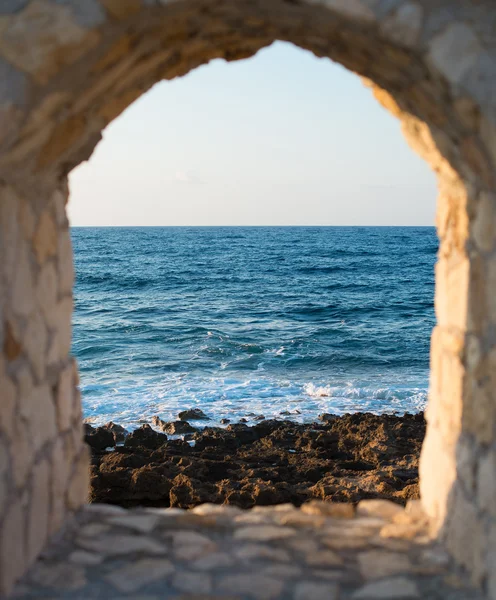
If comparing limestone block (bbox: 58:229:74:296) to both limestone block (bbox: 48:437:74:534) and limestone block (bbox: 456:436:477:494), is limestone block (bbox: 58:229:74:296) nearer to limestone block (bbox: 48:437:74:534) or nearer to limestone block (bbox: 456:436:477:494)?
limestone block (bbox: 48:437:74:534)

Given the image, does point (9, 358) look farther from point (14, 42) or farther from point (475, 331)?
point (475, 331)

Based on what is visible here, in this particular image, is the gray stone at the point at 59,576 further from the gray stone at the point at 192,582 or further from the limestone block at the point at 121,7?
the limestone block at the point at 121,7

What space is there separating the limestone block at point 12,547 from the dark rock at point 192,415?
6.28 m

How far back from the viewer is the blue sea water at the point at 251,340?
10.1 m

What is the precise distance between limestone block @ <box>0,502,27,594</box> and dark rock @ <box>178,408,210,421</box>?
6281mm

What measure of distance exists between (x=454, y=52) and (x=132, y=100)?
4.83 feet

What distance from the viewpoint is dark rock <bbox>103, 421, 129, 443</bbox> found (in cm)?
797

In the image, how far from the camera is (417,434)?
798cm

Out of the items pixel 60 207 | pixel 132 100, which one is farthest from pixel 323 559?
pixel 132 100

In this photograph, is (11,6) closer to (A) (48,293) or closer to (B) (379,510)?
(A) (48,293)

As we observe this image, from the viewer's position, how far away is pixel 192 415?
353 inches

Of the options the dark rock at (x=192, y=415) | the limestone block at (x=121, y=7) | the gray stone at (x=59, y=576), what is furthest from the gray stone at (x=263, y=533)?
the dark rock at (x=192, y=415)

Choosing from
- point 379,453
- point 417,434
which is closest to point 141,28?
point 379,453

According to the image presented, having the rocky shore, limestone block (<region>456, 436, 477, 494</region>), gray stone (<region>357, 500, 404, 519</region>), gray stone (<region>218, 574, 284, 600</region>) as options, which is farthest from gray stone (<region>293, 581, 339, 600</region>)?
the rocky shore
